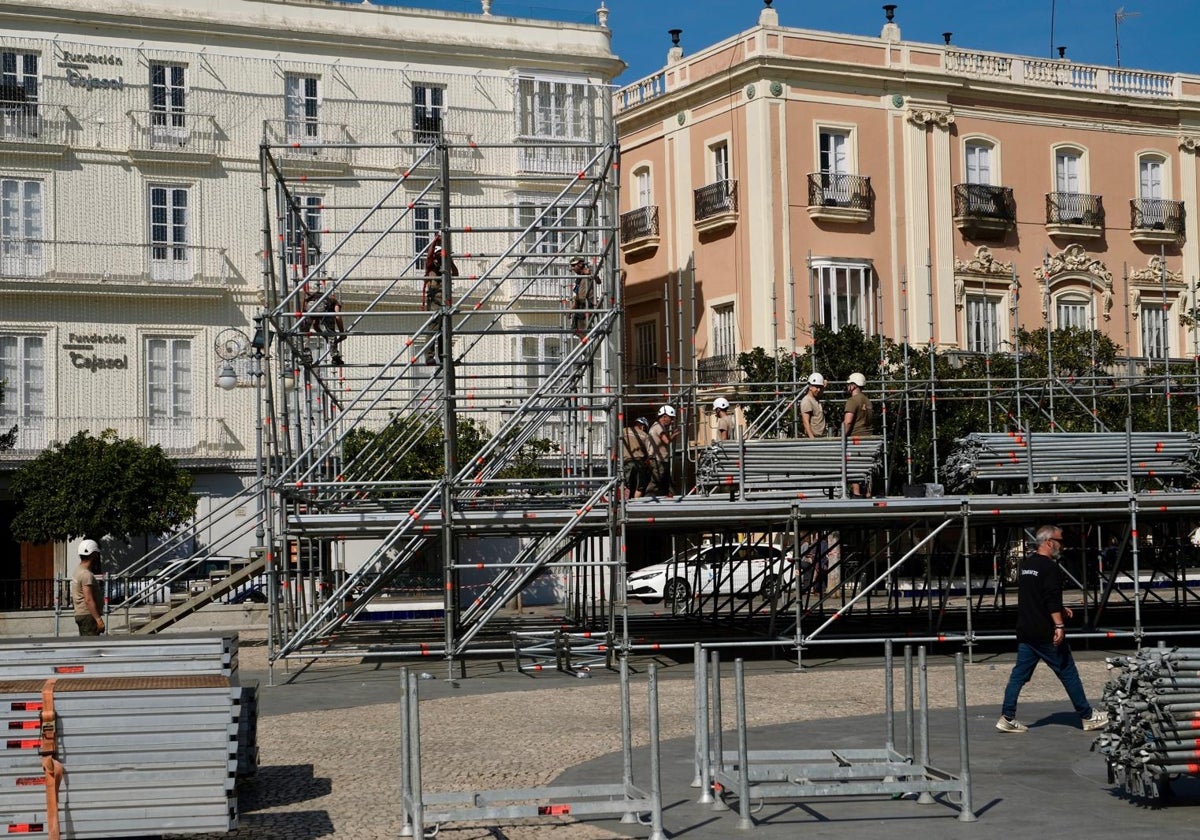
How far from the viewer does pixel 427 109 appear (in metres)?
39.7

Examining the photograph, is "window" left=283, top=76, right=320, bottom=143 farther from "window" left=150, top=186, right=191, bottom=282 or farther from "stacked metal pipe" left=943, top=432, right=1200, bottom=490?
"stacked metal pipe" left=943, top=432, right=1200, bottom=490

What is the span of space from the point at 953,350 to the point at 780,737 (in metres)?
26.1

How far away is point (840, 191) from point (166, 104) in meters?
15.4

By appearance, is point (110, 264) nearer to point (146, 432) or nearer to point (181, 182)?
point (181, 182)

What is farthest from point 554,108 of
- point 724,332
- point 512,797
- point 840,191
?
point 512,797

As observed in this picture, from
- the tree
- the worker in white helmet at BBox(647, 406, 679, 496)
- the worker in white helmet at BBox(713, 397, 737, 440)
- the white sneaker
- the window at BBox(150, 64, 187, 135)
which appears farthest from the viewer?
the window at BBox(150, 64, 187, 135)

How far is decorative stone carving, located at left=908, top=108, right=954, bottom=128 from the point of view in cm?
4072

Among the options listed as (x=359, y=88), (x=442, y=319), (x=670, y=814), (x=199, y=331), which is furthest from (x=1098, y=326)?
(x=670, y=814)

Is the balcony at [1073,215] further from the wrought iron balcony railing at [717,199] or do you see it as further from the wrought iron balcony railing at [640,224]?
the wrought iron balcony railing at [640,224]

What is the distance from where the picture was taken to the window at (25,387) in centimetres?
3662

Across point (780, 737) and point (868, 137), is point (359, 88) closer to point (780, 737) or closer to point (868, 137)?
point (868, 137)

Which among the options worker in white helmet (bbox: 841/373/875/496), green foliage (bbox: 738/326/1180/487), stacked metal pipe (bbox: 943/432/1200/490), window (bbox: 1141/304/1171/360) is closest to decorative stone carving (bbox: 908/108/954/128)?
green foliage (bbox: 738/326/1180/487)

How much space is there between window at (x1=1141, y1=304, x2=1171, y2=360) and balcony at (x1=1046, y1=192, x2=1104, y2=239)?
2353 mm

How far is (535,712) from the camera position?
656 inches
